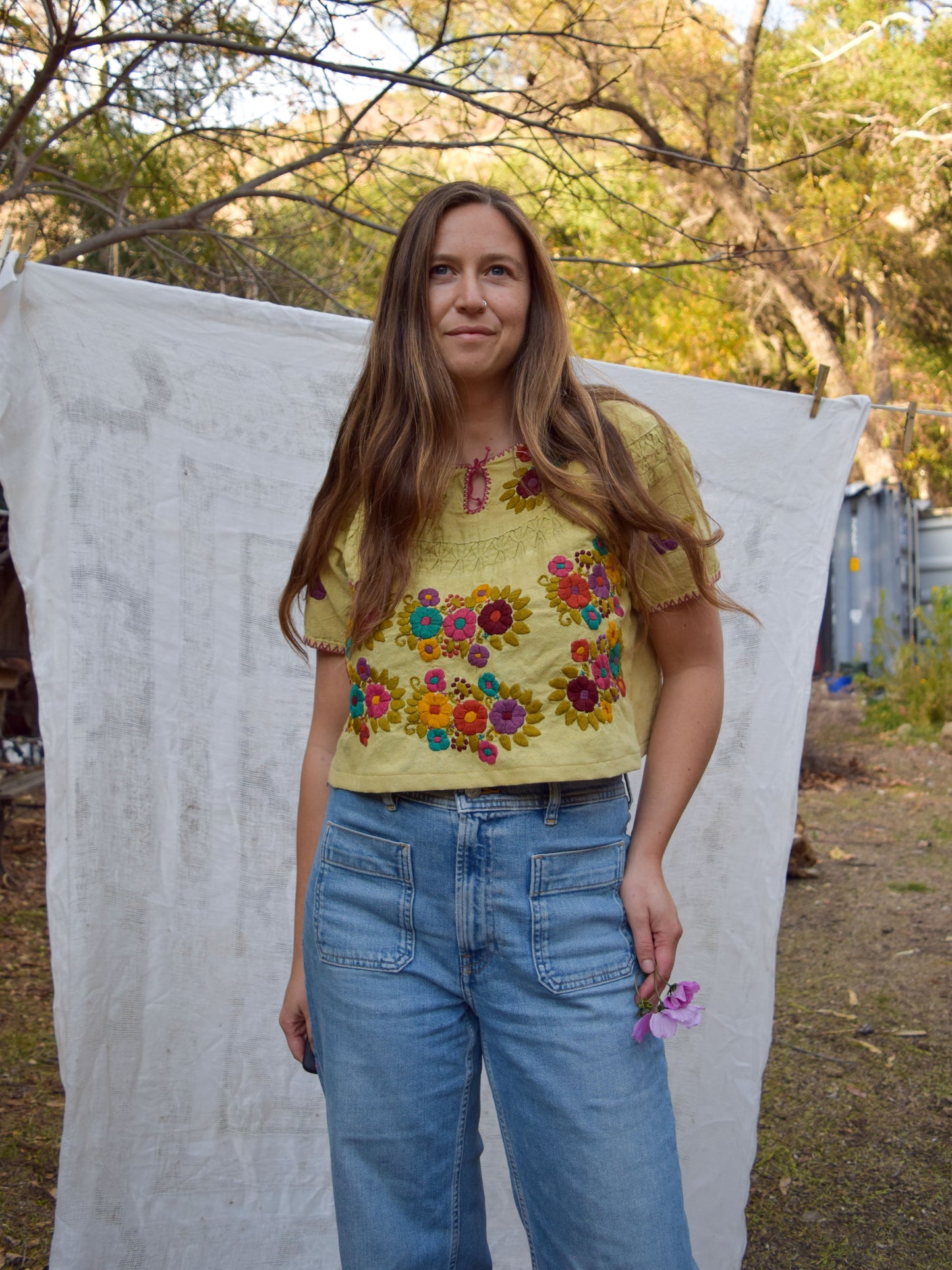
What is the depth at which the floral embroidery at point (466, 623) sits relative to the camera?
143 cm

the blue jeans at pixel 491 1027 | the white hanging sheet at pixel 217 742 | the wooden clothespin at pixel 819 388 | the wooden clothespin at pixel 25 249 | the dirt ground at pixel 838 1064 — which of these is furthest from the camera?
the dirt ground at pixel 838 1064

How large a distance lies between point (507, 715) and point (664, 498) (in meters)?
0.38

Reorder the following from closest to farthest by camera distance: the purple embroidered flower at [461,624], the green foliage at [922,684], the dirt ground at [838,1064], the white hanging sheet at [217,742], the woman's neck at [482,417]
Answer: the purple embroidered flower at [461,624] < the woman's neck at [482,417] < the white hanging sheet at [217,742] < the dirt ground at [838,1064] < the green foliage at [922,684]

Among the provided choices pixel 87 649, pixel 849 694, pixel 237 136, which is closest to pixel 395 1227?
pixel 87 649

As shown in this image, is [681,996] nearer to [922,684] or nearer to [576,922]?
[576,922]

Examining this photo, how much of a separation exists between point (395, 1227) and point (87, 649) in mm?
1199

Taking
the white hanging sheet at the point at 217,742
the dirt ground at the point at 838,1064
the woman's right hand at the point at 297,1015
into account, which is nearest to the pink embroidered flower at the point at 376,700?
the woman's right hand at the point at 297,1015

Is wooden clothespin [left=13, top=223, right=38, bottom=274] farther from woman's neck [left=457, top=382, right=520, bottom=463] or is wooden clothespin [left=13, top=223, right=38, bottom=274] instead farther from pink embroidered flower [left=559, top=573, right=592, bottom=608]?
pink embroidered flower [left=559, top=573, right=592, bottom=608]

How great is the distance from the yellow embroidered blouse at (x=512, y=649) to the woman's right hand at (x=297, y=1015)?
36cm

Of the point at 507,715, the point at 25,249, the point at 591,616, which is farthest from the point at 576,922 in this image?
the point at 25,249

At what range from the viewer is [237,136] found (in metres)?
4.17

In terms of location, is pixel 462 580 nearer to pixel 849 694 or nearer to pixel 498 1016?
pixel 498 1016

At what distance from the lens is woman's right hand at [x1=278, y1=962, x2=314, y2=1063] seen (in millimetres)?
1684

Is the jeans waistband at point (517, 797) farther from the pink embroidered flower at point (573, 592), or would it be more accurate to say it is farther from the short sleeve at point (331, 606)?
the short sleeve at point (331, 606)
